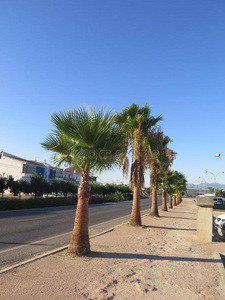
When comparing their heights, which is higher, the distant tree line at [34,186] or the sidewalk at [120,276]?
the distant tree line at [34,186]

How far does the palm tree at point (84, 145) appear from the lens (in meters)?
6.90

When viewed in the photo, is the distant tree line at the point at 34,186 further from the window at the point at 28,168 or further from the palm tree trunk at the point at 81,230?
the palm tree trunk at the point at 81,230

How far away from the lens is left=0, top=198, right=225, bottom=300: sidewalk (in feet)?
14.4

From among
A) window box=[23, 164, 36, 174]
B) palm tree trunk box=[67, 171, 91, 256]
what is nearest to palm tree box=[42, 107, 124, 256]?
palm tree trunk box=[67, 171, 91, 256]

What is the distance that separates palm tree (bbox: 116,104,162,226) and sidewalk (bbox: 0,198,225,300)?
553cm

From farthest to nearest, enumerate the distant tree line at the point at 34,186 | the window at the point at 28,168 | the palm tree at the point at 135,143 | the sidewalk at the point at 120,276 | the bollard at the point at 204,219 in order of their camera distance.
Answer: the window at the point at 28,168, the distant tree line at the point at 34,186, the palm tree at the point at 135,143, the bollard at the point at 204,219, the sidewalk at the point at 120,276

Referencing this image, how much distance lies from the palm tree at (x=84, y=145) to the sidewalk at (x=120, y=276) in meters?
0.80

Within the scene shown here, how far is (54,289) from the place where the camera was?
448 cm

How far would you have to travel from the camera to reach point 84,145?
23.0 ft

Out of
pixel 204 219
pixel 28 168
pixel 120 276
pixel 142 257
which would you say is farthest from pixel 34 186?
pixel 120 276

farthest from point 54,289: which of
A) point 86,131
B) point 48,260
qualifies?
point 86,131

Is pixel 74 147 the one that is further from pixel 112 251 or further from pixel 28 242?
pixel 28 242

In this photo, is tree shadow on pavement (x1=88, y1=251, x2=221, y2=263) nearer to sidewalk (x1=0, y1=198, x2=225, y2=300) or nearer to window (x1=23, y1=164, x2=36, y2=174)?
sidewalk (x1=0, y1=198, x2=225, y2=300)

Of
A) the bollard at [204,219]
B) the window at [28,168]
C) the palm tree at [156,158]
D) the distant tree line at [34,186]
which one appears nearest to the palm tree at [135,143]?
the palm tree at [156,158]
